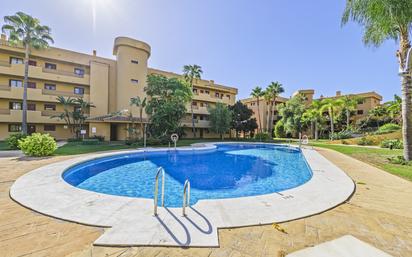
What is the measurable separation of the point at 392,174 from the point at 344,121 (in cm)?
3395

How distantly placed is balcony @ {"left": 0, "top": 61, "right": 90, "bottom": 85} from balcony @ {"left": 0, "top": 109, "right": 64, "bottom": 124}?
4344 mm

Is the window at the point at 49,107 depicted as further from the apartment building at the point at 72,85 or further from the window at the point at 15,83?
the window at the point at 15,83

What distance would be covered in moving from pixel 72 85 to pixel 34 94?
13.5 feet

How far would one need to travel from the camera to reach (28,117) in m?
21.1

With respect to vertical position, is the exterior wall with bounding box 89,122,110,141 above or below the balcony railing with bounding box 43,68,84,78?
below

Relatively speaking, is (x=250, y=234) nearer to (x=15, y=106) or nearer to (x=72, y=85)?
(x=72, y=85)

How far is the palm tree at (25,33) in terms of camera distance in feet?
57.5

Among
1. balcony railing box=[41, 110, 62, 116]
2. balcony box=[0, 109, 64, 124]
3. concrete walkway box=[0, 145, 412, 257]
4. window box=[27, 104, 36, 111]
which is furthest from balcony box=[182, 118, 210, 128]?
concrete walkway box=[0, 145, 412, 257]

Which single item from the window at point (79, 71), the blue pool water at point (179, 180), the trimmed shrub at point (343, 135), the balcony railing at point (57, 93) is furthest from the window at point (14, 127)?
the trimmed shrub at point (343, 135)

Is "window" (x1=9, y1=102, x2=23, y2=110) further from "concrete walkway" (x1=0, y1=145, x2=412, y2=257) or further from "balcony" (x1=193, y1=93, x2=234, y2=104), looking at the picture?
"concrete walkway" (x1=0, y1=145, x2=412, y2=257)

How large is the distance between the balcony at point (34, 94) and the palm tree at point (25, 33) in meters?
3.53

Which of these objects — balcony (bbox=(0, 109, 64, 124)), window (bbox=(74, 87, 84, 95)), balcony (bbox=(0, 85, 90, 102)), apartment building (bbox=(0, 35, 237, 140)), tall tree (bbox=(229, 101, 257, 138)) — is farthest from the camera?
tall tree (bbox=(229, 101, 257, 138))

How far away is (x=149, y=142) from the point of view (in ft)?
67.2

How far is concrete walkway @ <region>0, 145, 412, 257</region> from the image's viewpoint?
2709mm
